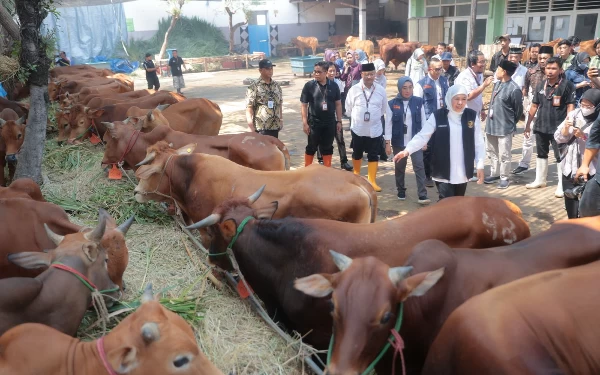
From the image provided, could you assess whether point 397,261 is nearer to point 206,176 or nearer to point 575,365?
point 575,365

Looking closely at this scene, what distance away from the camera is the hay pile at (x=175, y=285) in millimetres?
3133

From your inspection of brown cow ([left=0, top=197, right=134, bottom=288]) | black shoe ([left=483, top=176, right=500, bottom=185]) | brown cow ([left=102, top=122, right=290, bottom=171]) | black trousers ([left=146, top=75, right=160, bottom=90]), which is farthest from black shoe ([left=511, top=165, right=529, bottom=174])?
black trousers ([left=146, top=75, right=160, bottom=90])

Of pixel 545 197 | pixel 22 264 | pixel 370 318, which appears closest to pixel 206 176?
pixel 22 264

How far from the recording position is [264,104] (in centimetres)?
755

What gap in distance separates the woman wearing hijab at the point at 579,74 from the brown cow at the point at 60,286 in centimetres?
694

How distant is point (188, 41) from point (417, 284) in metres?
33.5

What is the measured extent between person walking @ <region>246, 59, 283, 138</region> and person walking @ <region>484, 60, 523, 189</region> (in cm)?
341

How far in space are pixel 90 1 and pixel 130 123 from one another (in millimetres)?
21453

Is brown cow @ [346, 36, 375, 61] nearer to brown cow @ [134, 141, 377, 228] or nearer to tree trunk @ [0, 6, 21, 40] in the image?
tree trunk @ [0, 6, 21, 40]

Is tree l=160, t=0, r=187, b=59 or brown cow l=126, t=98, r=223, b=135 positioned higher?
tree l=160, t=0, r=187, b=59

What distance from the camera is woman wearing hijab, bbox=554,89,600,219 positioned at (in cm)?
580

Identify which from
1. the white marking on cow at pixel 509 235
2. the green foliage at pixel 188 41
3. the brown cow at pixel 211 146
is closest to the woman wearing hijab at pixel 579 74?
the brown cow at pixel 211 146

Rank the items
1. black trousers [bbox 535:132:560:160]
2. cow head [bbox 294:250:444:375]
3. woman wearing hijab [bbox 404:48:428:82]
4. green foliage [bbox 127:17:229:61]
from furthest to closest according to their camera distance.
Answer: green foliage [bbox 127:17:229:61] → woman wearing hijab [bbox 404:48:428:82] → black trousers [bbox 535:132:560:160] → cow head [bbox 294:250:444:375]

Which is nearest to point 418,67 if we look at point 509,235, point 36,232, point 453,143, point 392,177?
point 392,177
